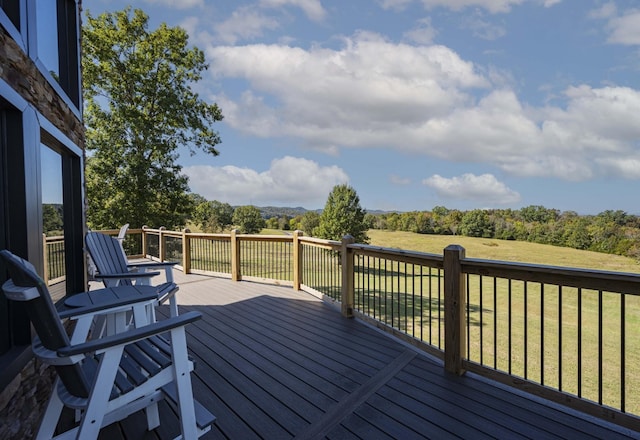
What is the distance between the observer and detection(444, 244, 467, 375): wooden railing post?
8.66ft

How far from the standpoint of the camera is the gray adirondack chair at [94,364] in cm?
118

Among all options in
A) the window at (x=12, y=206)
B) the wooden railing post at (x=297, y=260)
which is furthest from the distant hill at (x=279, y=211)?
the window at (x=12, y=206)

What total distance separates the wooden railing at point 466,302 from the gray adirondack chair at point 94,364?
211cm

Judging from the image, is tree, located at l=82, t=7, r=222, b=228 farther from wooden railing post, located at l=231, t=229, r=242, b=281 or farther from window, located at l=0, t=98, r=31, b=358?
window, located at l=0, t=98, r=31, b=358

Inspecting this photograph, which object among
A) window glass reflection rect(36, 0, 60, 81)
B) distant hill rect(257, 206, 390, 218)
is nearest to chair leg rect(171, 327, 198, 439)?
window glass reflection rect(36, 0, 60, 81)

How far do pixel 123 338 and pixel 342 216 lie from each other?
1929 cm

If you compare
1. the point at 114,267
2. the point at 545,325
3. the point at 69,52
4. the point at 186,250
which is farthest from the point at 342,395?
the point at 545,325

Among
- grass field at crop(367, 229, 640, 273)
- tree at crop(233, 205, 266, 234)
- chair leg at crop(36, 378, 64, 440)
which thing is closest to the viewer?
chair leg at crop(36, 378, 64, 440)

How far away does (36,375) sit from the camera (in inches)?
74.1

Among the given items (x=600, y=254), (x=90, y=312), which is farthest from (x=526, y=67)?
(x=90, y=312)

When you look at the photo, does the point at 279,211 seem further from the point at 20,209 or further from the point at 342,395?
the point at 20,209

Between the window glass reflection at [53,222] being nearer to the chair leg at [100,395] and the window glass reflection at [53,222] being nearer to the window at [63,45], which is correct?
the window at [63,45]

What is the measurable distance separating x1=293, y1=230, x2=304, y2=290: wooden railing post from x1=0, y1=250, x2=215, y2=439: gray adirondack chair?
13.1 ft

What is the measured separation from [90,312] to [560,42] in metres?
27.8
